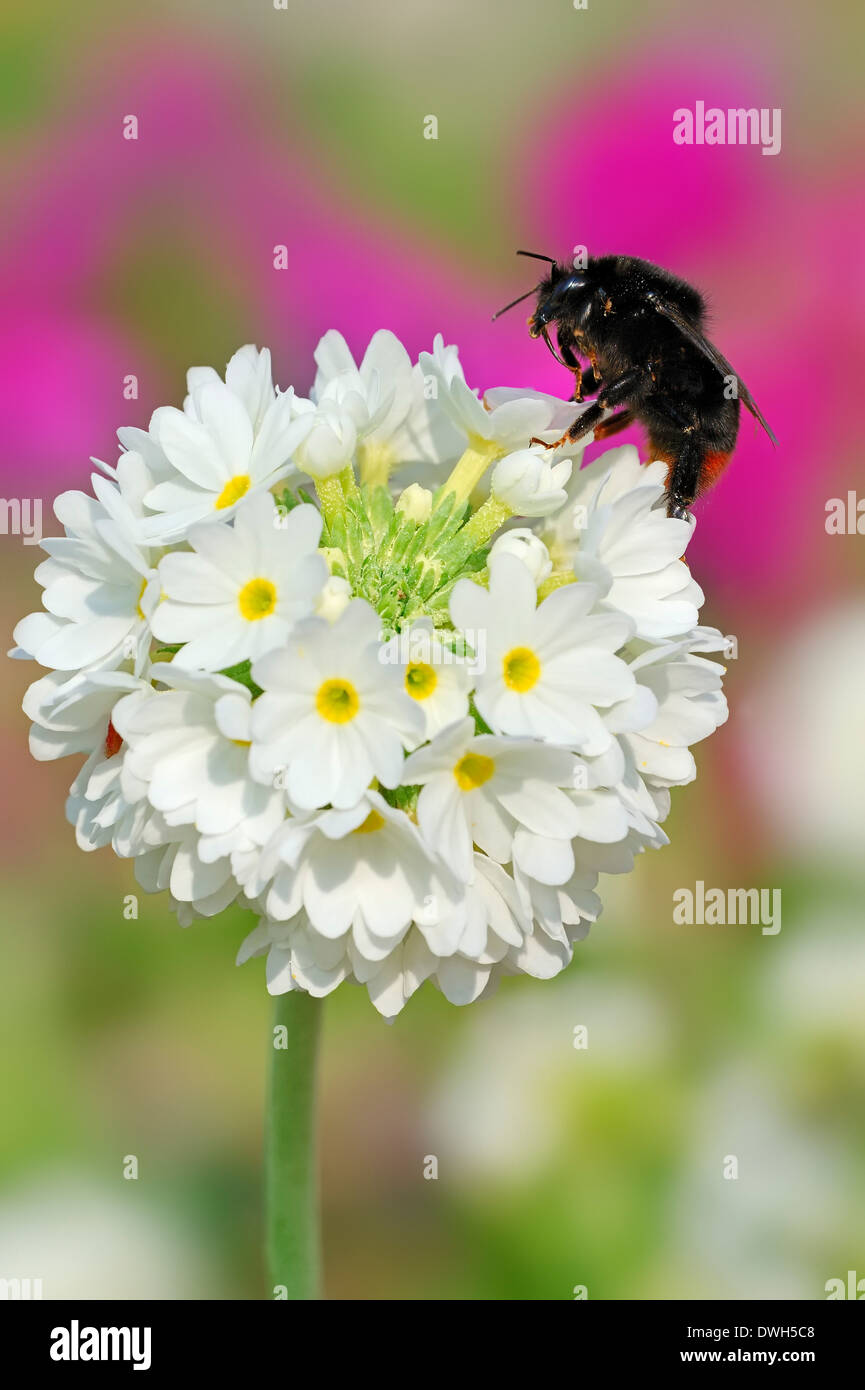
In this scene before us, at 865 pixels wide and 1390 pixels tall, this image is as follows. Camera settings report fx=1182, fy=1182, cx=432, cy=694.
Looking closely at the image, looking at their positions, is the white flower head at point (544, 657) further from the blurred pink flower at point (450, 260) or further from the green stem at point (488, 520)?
the blurred pink flower at point (450, 260)

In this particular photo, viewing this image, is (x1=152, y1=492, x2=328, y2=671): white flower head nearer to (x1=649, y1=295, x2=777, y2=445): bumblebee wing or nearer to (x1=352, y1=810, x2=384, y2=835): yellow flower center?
(x1=352, y1=810, x2=384, y2=835): yellow flower center

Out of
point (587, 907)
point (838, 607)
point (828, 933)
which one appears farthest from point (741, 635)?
point (587, 907)

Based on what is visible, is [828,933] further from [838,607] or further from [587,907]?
[587,907]

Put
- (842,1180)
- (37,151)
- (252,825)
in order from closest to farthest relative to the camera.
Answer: (252,825) → (842,1180) → (37,151)

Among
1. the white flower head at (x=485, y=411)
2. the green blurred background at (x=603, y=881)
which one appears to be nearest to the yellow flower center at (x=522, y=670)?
the white flower head at (x=485, y=411)

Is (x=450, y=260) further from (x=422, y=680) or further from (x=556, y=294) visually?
(x=422, y=680)
